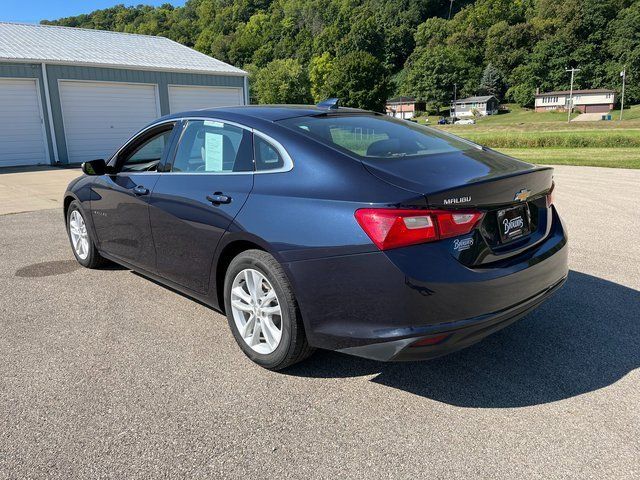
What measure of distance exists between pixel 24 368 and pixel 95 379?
0.54m

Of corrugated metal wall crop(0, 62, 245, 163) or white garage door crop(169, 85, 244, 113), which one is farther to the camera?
white garage door crop(169, 85, 244, 113)

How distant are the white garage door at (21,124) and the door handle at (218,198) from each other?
58.3 feet

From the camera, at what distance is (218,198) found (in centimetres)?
340

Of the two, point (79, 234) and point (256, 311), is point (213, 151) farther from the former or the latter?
point (79, 234)

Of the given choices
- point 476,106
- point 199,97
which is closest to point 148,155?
point 199,97

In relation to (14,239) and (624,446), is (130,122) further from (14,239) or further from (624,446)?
(624,446)

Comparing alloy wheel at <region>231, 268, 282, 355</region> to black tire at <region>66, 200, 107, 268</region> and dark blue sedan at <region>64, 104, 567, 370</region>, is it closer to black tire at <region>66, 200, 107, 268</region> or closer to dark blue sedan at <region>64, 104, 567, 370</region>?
dark blue sedan at <region>64, 104, 567, 370</region>

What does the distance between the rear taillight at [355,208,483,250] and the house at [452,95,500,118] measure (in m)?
118

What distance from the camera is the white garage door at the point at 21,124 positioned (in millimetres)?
17797

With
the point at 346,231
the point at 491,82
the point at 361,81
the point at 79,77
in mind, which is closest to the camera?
the point at 346,231

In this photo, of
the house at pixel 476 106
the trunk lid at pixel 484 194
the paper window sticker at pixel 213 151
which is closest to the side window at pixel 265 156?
the paper window sticker at pixel 213 151

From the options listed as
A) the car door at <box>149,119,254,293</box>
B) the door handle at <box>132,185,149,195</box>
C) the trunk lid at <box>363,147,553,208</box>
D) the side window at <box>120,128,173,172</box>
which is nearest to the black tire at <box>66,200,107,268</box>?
the side window at <box>120,128,173,172</box>

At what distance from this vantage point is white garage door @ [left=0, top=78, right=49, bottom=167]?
17797 mm

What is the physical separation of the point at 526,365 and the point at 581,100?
11899cm
